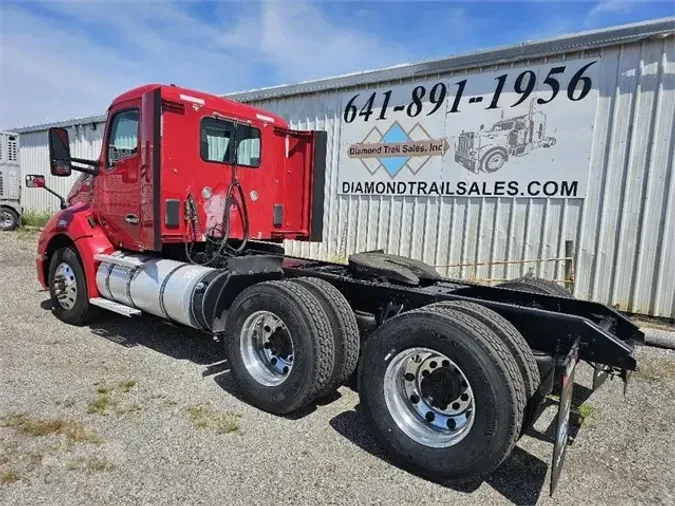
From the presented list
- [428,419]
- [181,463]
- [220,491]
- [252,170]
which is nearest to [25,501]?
[181,463]

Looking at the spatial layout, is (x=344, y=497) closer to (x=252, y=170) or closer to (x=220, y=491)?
(x=220, y=491)

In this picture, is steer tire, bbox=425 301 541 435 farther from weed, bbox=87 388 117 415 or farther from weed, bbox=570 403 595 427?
weed, bbox=87 388 117 415

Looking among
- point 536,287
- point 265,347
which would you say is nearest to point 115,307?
point 265,347

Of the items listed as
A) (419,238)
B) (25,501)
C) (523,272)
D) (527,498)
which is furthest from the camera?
(419,238)

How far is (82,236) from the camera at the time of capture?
563 cm

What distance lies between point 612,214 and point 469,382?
5.24 m

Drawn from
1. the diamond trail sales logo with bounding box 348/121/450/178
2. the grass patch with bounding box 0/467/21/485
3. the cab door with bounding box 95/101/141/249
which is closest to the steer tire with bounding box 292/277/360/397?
the grass patch with bounding box 0/467/21/485

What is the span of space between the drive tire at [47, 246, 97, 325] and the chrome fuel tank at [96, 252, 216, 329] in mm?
332

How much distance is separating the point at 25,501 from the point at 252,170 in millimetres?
3851

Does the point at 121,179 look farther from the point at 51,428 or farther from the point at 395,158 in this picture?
the point at 395,158

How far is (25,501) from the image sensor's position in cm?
260

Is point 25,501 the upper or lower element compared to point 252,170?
lower

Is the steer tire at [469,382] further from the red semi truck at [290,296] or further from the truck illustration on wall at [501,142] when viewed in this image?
the truck illustration on wall at [501,142]

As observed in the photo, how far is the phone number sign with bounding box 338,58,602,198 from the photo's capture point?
275 inches
